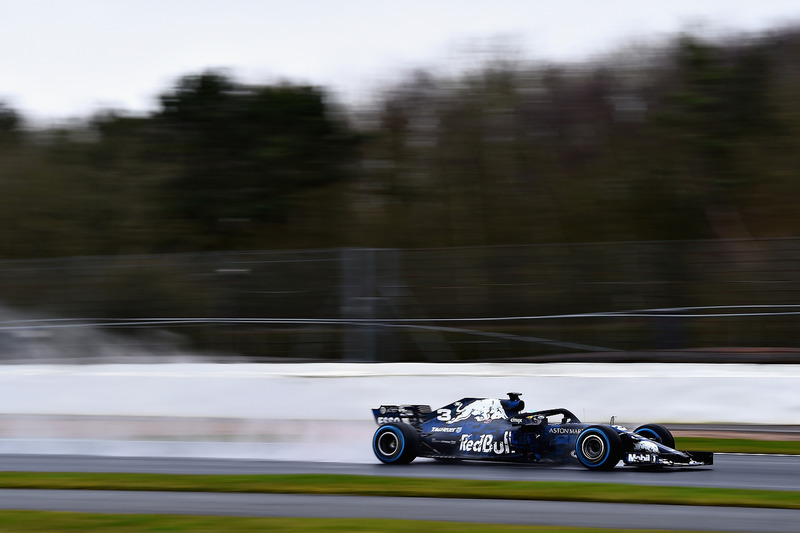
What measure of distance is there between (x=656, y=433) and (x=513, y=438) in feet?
4.40

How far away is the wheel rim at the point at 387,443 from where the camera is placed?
1017 cm

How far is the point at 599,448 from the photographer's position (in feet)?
29.6

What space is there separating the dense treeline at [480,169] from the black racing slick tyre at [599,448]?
1020cm

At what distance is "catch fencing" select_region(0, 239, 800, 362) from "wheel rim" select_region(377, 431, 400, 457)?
419cm

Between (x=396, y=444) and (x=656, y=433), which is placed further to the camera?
(x=396, y=444)

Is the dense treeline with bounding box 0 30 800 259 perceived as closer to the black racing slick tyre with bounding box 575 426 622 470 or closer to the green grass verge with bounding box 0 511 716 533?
the black racing slick tyre with bounding box 575 426 622 470

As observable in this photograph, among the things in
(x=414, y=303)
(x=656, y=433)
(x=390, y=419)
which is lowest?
(x=656, y=433)

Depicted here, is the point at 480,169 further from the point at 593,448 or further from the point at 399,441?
the point at 593,448

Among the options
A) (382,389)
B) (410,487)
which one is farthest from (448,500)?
(382,389)

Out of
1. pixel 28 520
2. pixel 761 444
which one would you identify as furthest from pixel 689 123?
pixel 28 520

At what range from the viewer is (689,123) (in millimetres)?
20891

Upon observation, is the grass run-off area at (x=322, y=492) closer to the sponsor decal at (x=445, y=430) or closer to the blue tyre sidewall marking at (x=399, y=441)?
the blue tyre sidewall marking at (x=399, y=441)

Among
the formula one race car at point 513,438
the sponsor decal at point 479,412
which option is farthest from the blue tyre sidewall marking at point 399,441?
the sponsor decal at point 479,412

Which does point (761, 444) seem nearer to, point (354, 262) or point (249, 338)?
point (354, 262)
